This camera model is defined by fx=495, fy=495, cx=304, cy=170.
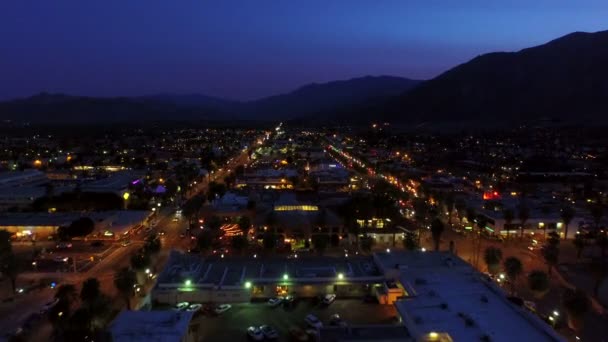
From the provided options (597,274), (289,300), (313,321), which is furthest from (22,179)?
(597,274)

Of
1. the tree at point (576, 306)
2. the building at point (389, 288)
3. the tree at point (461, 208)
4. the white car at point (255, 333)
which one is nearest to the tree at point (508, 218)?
the tree at point (461, 208)

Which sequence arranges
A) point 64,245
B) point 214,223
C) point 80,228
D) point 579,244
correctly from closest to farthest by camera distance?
1. point 579,244
2. point 64,245
3. point 80,228
4. point 214,223

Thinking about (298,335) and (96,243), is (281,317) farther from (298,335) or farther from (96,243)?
(96,243)

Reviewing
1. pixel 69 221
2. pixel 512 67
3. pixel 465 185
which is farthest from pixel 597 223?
pixel 512 67

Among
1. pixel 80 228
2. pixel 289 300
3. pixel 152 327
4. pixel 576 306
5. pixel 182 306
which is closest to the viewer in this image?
pixel 152 327

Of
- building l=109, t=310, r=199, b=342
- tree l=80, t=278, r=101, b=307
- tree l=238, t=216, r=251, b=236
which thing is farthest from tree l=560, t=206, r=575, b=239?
tree l=80, t=278, r=101, b=307

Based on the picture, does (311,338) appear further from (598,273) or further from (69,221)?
(69,221)
